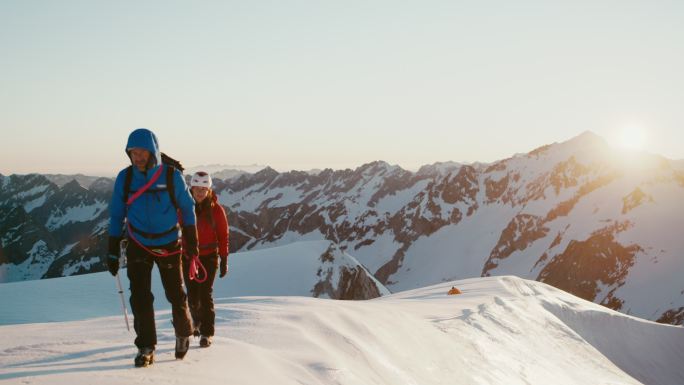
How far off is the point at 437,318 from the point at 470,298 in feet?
16.3

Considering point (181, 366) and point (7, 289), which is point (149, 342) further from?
point (7, 289)

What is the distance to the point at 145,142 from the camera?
5.77 m

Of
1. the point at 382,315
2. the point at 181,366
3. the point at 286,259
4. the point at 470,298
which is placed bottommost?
the point at 286,259

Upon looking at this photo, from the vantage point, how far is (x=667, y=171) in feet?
485

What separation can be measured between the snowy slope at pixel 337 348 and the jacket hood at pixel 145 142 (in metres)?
2.37

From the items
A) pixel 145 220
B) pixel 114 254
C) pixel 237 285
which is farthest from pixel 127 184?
pixel 237 285

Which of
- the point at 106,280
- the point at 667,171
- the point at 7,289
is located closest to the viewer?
the point at 7,289

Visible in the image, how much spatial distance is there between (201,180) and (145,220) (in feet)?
5.18

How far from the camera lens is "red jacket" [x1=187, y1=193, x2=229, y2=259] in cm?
743

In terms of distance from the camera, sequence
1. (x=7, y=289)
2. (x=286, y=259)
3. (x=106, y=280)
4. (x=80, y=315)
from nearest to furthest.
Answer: (x=80, y=315) → (x=7, y=289) → (x=106, y=280) → (x=286, y=259)

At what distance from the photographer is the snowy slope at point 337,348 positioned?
5.74m

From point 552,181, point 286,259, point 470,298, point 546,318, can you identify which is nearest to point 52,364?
point 470,298

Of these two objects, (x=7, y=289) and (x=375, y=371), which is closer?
(x=375, y=371)

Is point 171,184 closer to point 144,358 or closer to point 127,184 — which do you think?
point 127,184
